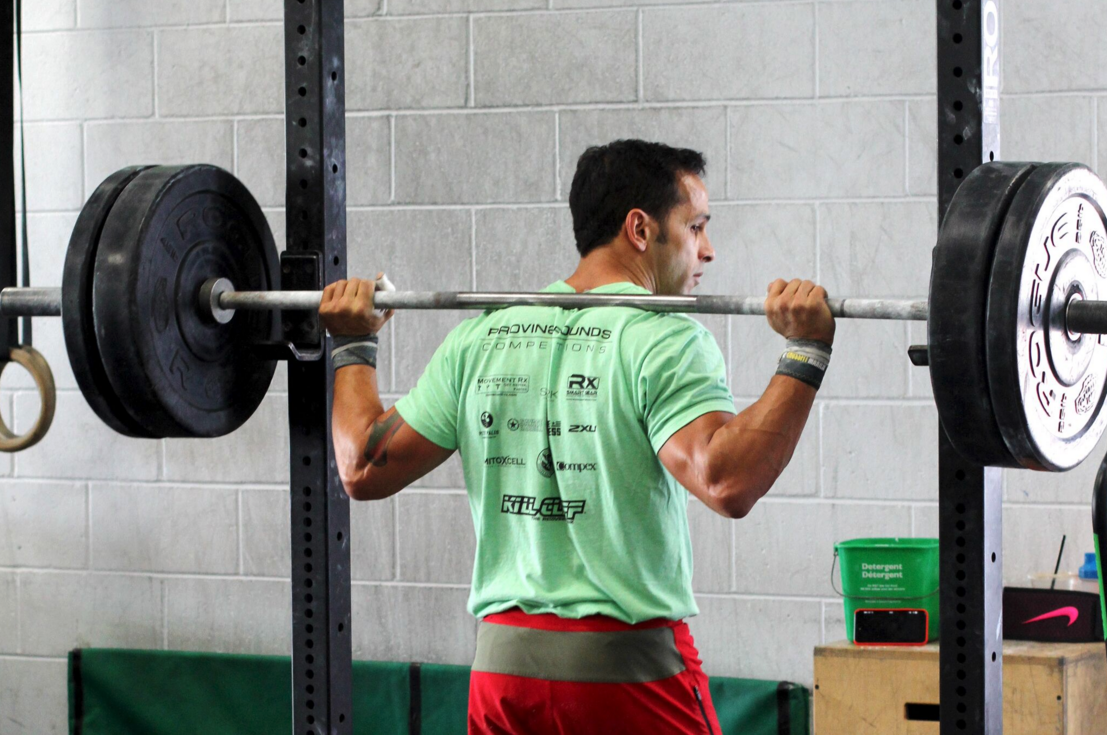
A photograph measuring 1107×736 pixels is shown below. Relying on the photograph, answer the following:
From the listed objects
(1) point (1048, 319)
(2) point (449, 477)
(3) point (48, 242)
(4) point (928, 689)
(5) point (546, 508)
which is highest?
(3) point (48, 242)

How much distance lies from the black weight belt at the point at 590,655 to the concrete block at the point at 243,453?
1.76 metres

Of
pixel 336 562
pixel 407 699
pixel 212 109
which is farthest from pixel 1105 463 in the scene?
pixel 212 109

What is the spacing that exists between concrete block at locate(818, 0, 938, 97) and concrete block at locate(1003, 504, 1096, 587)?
110cm

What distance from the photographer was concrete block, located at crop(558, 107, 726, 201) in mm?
3229

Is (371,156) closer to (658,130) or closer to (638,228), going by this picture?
(658,130)

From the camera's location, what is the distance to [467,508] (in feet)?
11.1

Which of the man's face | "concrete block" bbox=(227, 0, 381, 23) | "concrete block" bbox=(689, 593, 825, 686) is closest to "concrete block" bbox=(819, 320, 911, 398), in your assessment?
"concrete block" bbox=(689, 593, 825, 686)

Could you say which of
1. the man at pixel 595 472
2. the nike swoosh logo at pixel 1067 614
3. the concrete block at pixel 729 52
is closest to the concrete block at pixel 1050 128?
the concrete block at pixel 729 52

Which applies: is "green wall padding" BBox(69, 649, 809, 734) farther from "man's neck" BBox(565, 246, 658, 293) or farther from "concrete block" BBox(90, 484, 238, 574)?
"man's neck" BBox(565, 246, 658, 293)

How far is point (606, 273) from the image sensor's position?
6.70ft

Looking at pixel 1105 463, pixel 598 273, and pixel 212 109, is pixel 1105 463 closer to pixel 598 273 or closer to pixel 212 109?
pixel 598 273

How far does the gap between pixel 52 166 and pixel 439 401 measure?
2173 mm

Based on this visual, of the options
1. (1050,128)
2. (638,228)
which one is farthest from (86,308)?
(1050,128)

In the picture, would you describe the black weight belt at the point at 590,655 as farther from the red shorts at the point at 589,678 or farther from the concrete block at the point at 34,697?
the concrete block at the point at 34,697
